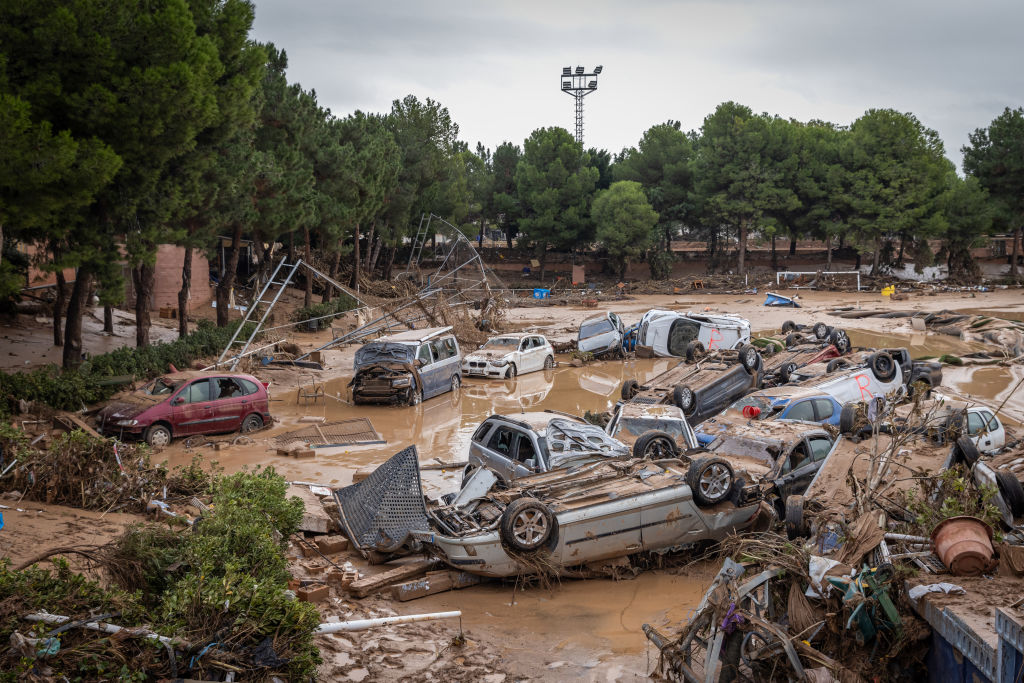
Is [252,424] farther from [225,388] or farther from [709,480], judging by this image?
[709,480]

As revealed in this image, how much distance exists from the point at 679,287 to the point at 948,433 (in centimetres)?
4644

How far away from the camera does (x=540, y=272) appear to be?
204ft

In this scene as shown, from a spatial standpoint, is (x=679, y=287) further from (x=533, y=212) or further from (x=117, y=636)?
(x=117, y=636)

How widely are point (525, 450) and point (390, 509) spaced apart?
8.09 feet

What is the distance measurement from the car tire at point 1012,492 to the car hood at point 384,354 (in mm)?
15351

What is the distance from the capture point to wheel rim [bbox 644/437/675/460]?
1173 cm

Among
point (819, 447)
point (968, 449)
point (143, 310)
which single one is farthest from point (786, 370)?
point (143, 310)

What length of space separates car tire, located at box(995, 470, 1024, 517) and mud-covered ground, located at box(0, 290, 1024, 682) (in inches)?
131

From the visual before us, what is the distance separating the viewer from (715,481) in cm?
974

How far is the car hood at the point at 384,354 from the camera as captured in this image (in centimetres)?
2098

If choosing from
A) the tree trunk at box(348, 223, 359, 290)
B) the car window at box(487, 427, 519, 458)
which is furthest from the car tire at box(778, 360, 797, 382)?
the tree trunk at box(348, 223, 359, 290)

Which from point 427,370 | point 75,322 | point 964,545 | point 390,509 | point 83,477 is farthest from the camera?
point 427,370

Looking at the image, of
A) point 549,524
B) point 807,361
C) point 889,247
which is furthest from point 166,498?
point 889,247

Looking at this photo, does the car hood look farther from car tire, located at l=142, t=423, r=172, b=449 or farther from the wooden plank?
the wooden plank
